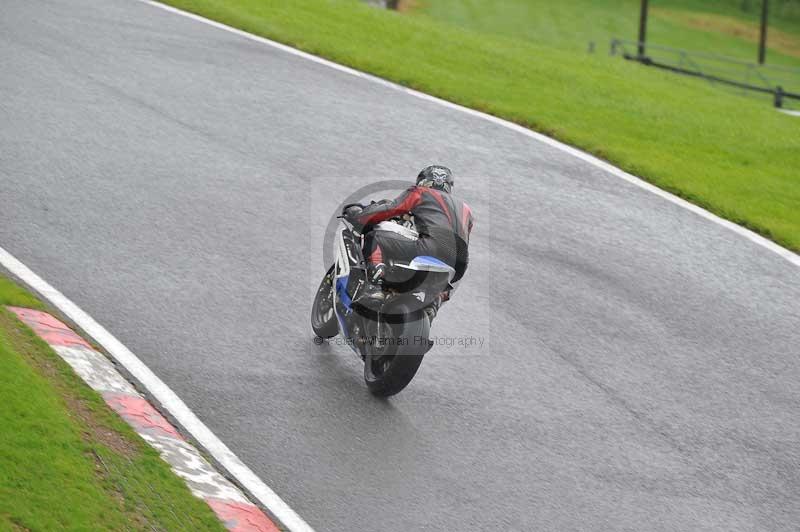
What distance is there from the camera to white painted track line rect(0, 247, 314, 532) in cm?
674

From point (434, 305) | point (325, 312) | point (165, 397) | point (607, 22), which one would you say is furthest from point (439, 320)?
point (607, 22)

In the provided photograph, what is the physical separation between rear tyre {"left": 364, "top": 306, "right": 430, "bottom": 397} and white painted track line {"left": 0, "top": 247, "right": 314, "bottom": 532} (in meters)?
1.40

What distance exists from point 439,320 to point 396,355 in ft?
6.31

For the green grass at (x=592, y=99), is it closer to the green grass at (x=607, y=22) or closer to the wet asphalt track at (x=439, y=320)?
the wet asphalt track at (x=439, y=320)

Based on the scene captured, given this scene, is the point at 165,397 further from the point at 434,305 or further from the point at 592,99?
the point at 592,99

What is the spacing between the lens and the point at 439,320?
31.8 ft

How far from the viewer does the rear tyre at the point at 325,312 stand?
8.84 meters

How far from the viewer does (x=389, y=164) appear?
43.2ft

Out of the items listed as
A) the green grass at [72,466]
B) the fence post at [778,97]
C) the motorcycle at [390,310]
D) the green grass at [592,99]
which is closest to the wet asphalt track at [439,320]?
the motorcycle at [390,310]

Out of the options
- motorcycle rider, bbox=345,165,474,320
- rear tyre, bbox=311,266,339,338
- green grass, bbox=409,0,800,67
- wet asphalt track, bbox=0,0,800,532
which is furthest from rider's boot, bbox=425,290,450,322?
green grass, bbox=409,0,800,67

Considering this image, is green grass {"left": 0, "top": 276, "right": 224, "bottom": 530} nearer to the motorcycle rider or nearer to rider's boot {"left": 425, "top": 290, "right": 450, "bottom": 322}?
the motorcycle rider

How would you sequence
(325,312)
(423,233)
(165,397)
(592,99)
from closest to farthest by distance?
(165,397)
(423,233)
(325,312)
(592,99)

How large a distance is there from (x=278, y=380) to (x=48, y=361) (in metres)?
1.76

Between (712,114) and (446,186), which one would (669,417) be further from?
(712,114)
